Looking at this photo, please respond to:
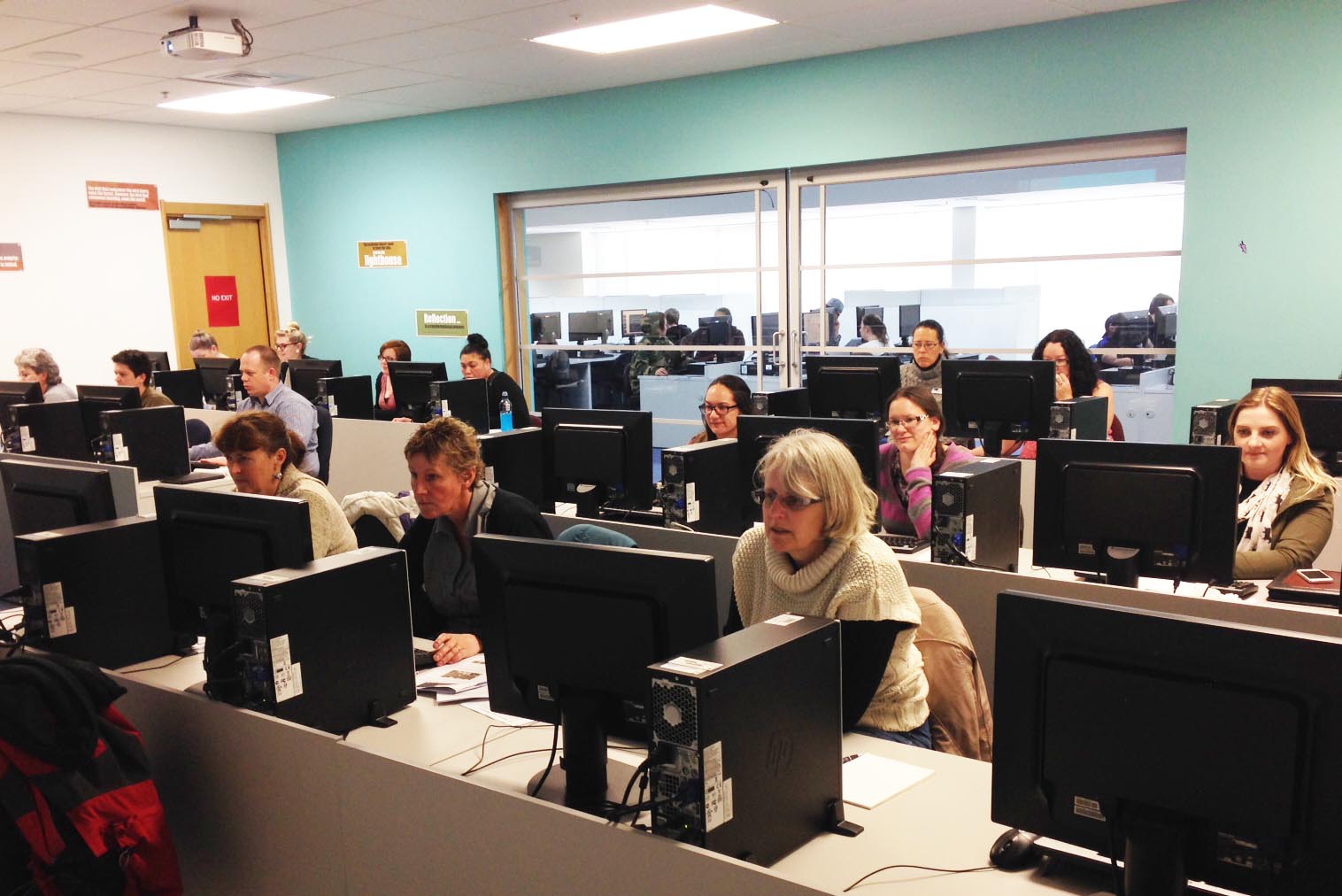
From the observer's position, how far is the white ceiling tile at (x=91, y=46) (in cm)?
546

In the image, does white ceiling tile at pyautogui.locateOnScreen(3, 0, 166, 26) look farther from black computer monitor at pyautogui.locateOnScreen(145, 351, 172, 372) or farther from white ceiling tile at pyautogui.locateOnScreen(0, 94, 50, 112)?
black computer monitor at pyautogui.locateOnScreen(145, 351, 172, 372)

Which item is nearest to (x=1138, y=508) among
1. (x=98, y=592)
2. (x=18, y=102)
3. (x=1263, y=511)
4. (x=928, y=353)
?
(x=1263, y=511)

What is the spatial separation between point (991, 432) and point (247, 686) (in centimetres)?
323

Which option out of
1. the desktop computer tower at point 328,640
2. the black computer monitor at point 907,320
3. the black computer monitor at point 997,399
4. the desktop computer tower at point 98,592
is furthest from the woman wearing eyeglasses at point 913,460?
the black computer monitor at point 907,320

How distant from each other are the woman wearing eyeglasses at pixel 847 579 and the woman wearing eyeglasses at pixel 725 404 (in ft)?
6.85

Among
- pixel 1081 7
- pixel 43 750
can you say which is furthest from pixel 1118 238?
pixel 43 750

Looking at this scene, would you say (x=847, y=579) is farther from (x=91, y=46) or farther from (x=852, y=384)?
(x=91, y=46)

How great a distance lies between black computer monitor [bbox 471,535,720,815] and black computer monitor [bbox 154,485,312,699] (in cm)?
57

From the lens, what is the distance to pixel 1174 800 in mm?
1397

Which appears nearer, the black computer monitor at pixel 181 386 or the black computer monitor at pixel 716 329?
the black computer monitor at pixel 181 386

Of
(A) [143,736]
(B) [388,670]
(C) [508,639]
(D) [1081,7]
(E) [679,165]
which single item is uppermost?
(D) [1081,7]

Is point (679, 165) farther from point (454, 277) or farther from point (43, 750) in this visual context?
point (43, 750)

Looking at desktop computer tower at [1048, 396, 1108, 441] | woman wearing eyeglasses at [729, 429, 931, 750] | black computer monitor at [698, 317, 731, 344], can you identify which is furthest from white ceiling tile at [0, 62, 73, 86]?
woman wearing eyeglasses at [729, 429, 931, 750]

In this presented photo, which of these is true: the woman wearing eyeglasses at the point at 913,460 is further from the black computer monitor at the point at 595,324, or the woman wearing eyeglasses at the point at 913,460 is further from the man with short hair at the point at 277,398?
the black computer monitor at the point at 595,324
